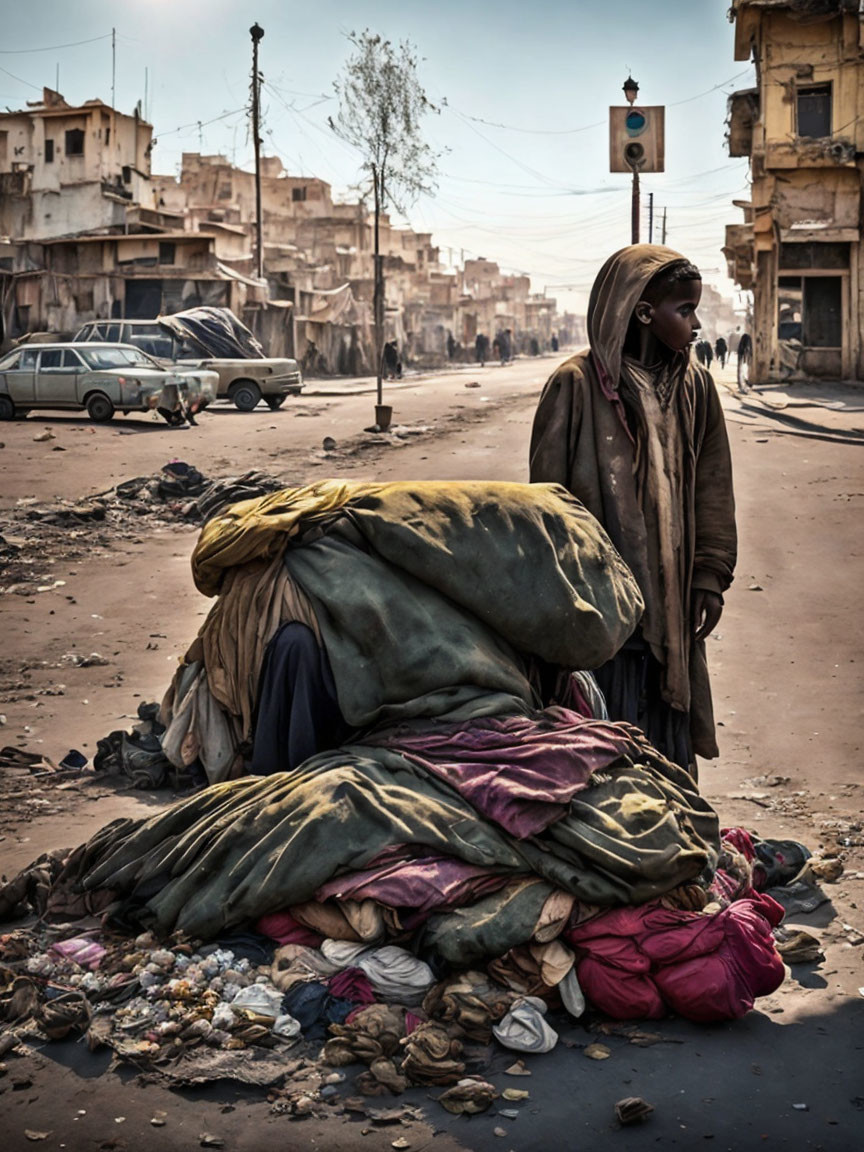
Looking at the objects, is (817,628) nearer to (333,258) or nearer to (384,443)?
(384,443)

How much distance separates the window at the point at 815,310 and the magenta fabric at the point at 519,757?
25939mm

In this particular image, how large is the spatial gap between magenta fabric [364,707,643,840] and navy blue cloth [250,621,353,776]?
159mm

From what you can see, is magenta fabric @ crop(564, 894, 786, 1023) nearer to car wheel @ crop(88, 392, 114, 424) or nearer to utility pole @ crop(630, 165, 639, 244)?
utility pole @ crop(630, 165, 639, 244)

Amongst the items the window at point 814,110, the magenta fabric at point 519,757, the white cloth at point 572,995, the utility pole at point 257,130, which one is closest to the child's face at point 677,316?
the magenta fabric at point 519,757

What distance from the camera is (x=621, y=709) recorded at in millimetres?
4172

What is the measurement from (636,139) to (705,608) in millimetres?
7561

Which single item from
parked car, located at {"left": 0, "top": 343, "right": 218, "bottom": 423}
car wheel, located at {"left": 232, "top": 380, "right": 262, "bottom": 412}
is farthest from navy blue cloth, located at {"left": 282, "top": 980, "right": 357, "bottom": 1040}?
car wheel, located at {"left": 232, "top": 380, "right": 262, "bottom": 412}

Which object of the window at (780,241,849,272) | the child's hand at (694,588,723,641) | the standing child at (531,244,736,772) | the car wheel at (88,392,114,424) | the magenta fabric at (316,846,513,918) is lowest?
the magenta fabric at (316,846,513,918)

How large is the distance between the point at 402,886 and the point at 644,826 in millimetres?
605

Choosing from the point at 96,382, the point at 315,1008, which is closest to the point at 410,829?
the point at 315,1008

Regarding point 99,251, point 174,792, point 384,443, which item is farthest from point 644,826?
point 99,251

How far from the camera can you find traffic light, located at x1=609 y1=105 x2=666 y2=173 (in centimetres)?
1081

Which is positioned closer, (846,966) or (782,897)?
(846,966)

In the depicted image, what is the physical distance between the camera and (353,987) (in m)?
3.06
